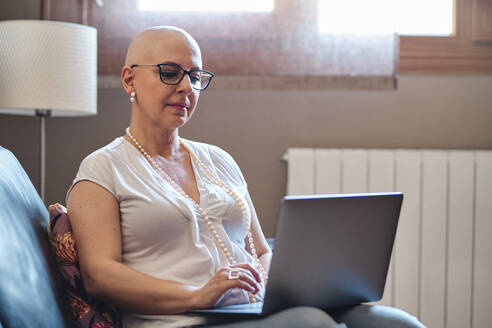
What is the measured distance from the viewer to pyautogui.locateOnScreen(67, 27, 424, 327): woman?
1011 millimetres

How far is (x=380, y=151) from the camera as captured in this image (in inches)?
81.2

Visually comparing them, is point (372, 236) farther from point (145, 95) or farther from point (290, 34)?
point (290, 34)

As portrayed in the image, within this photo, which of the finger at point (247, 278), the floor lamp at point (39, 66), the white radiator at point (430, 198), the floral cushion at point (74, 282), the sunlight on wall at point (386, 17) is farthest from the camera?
the sunlight on wall at point (386, 17)

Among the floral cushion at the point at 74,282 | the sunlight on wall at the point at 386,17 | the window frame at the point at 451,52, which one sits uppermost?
the sunlight on wall at the point at 386,17

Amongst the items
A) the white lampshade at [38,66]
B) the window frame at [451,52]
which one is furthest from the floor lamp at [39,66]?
the window frame at [451,52]

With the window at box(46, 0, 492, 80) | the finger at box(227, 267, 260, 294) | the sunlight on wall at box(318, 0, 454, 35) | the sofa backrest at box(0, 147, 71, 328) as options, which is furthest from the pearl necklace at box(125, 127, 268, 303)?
the sunlight on wall at box(318, 0, 454, 35)

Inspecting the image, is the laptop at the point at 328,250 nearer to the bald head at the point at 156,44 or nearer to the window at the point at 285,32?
the bald head at the point at 156,44

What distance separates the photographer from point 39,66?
5.54 ft

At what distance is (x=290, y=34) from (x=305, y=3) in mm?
140

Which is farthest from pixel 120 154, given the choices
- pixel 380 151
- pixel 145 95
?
pixel 380 151

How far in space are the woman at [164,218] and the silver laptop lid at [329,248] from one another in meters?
0.06

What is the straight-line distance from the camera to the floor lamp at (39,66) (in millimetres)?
1686

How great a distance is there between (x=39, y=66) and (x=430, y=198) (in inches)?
58.7

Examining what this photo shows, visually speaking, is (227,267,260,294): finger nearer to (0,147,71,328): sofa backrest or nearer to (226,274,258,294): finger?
(226,274,258,294): finger
